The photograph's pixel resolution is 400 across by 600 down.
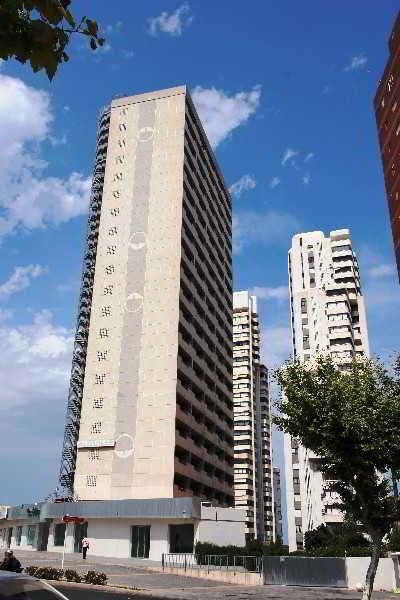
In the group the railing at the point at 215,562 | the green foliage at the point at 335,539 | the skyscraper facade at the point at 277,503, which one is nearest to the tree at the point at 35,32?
the green foliage at the point at 335,539

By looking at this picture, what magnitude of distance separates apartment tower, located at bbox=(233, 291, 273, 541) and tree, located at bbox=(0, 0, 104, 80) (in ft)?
398

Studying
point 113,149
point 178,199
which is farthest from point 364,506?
point 113,149

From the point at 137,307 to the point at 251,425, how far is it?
7299cm

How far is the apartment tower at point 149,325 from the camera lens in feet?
183

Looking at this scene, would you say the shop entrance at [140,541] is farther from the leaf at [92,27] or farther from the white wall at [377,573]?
the leaf at [92,27]

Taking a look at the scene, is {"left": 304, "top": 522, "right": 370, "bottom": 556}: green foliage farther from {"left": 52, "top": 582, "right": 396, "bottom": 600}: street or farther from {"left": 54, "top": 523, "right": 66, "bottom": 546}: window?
{"left": 54, "top": 523, "right": 66, "bottom": 546}: window

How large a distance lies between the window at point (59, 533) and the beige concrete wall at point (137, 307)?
168 inches

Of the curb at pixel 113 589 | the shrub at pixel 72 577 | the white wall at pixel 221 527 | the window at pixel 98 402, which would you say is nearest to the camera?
the curb at pixel 113 589

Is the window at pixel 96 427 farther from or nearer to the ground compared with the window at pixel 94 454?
farther from the ground

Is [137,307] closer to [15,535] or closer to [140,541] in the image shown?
[140,541]

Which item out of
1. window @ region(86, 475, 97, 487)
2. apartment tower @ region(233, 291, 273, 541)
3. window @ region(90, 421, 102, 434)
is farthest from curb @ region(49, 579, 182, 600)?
apartment tower @ region(233, 291, 273, 541)

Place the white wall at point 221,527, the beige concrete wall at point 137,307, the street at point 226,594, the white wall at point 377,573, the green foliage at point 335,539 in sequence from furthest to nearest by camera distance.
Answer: the beige concrete wall at point 137,307 → the white wall at point 221,527 → the green foliage at point 335,539 → the white wall at point 377,573 → the street at point 226,594

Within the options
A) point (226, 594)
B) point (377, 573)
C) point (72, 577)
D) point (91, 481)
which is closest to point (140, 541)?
point (91, 481)

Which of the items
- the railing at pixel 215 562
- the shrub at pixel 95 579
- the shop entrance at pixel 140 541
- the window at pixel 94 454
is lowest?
the shrub at pixel 95 579
